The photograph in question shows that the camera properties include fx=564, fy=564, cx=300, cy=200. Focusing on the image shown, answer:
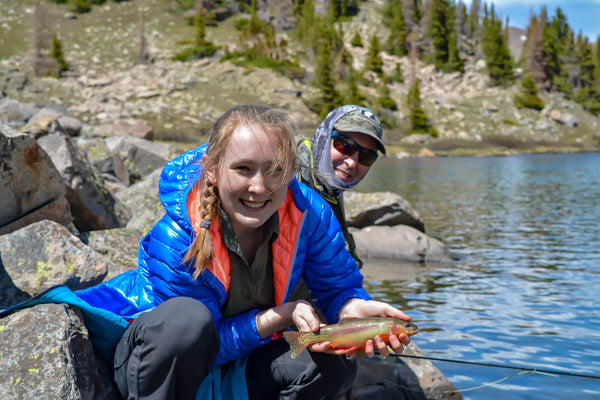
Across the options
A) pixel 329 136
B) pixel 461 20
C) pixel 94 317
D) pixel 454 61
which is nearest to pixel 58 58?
pixel 454 61

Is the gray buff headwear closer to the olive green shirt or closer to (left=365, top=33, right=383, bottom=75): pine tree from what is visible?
the olive green shirt

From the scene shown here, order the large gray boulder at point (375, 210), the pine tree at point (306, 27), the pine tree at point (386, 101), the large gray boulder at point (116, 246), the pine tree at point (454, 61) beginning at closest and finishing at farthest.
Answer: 1. the large gray boulder at point (116, 246)
2. the large gray boulder at point (375, 210)
3. the pine tree at point (386, 101)
4. the pine tree at point (306, 27)
5. the pine tree at point (454, 61)

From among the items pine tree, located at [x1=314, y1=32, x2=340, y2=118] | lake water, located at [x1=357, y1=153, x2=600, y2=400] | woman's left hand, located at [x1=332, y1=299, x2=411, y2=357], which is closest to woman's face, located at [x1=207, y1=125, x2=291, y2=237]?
woman's left hand, located at [x1=332, y1=299, x2=411, y2=357]

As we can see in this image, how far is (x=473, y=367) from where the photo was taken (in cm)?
470

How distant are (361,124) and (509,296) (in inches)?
165

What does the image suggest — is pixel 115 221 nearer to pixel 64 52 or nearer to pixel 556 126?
pixel 556 126

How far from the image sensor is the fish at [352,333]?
2504 mm

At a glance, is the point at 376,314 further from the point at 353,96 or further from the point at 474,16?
the point at 474,16

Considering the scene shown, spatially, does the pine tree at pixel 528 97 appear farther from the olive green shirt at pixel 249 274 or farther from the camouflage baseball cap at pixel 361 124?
the olive green shirt at pixel 249 274

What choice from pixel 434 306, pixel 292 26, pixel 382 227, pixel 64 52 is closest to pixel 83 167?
pixel 434 306

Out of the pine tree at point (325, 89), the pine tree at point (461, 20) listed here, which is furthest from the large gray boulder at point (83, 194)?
the pine tree at point (461, 20)

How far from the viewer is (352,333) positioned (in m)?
2.54

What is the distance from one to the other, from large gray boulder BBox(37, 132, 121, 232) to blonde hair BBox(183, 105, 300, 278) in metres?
3.21

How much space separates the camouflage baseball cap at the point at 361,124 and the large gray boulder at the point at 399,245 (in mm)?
5641
